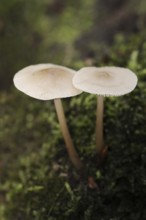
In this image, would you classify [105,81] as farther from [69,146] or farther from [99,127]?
[69,146]

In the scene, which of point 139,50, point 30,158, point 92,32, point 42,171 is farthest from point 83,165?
point 92,32

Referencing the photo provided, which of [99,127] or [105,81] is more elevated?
[105,81]

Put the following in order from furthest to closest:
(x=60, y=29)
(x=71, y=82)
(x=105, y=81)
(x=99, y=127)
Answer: (x=60, y=29)
(x=99, y=127)
(x=71, y=82)
(x=105, y=81)

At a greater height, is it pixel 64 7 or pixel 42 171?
pixel 64 7

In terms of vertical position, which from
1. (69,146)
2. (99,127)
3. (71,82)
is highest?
(71,82)

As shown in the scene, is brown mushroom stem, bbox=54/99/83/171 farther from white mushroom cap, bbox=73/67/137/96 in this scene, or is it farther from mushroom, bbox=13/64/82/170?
white mushroom cap, bbox=73/67/137/96

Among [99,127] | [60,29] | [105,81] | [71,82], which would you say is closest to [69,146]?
[99,127]

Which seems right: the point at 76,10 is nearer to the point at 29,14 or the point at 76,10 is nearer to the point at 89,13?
the point at 89,13

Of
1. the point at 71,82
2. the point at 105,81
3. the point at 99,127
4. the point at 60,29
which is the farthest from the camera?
the point at 60,29
